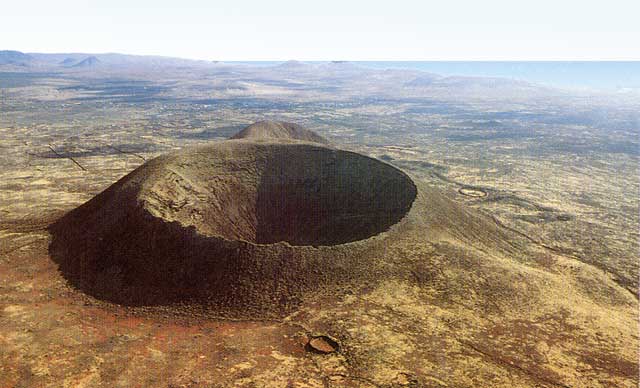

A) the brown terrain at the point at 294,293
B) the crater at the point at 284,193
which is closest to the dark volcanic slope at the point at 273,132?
the crater at the point at 284,193

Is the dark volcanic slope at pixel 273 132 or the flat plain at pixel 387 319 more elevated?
the dark volcanic slope at pixel 273 132

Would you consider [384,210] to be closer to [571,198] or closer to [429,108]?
[571,198]

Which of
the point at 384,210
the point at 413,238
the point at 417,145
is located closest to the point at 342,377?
the point at 413,238

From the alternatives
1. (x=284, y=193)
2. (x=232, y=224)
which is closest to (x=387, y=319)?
(x=232, y=224)

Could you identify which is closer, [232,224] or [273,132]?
[232,224]

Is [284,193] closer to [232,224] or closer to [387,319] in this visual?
[232,224]

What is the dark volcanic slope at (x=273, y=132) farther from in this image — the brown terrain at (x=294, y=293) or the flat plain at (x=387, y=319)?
the brown terrain at (x=294, y=293)
